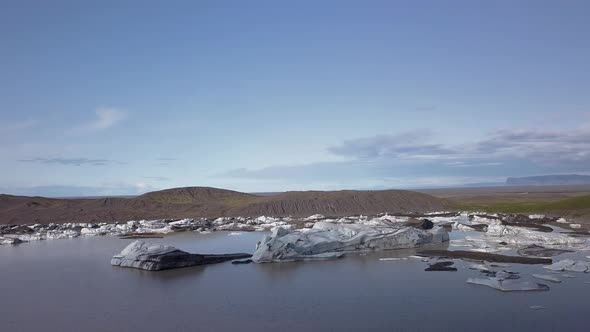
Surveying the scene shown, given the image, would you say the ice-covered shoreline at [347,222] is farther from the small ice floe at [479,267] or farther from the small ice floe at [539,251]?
the small ice floe at [479,267]

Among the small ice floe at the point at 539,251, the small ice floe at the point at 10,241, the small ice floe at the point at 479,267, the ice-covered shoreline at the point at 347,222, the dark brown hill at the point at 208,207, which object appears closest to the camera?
the small ice floe at the point at 479,267

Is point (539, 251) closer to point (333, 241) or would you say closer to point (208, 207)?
point (333, 241)

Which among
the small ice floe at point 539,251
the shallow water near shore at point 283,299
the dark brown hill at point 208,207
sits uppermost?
the dark brown hill at point 208,207

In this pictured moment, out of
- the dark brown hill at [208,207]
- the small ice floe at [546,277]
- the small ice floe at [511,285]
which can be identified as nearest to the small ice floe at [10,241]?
the dark brown hill at [208,207]

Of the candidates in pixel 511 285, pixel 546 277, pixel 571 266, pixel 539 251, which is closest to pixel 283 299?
pixel 511 285

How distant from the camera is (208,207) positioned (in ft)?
133

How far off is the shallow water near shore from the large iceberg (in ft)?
1.91

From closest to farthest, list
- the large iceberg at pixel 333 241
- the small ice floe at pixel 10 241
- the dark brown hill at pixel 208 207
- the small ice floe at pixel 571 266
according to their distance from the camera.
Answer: the small ice floe at pixel 571 266, the large iceberg at pixel 333 241, the small ice floe at pixel 10 241, the dark brown hill at pixel 208 207

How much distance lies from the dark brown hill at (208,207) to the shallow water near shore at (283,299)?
20.2m

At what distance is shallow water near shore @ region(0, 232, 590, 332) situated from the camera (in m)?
8.26

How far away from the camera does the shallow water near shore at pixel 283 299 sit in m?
8.26

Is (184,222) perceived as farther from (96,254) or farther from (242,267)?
(242,267)

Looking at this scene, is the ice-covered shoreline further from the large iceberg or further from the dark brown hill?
the dark brown hill

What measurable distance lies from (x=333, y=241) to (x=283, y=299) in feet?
20.0
